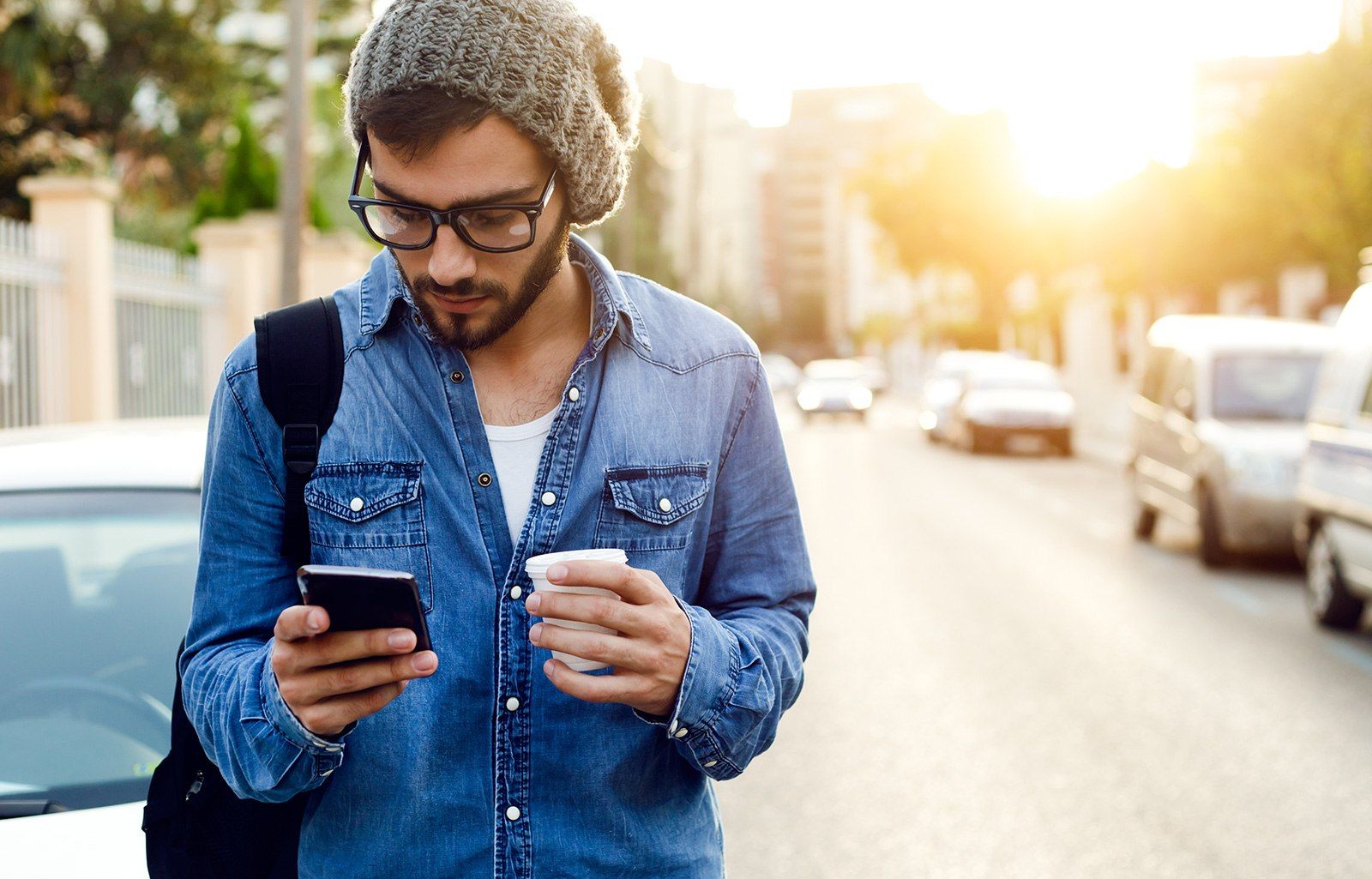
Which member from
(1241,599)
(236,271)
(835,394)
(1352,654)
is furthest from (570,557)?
(835,394)

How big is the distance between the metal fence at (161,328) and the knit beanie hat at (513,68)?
396 inches

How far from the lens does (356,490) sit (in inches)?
67.7

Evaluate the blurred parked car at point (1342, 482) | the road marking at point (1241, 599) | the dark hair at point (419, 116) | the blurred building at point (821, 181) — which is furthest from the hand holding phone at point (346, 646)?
the blurred building at point (821, 181)

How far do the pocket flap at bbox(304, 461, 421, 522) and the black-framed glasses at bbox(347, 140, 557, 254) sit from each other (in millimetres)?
272

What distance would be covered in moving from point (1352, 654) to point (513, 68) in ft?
23.9

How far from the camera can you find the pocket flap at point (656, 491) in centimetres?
180

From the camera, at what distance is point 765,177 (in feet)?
561

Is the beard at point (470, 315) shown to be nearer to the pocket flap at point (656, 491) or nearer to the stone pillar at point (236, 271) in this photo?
the pocket flap at point (656, 491)

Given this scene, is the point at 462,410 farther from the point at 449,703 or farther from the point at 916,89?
the point at 916,89

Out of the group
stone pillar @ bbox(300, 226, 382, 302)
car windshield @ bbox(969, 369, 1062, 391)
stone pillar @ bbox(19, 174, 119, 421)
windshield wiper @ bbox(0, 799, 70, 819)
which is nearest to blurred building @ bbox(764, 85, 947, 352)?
car windshield @ bbox(969, 369, 1062, 391)

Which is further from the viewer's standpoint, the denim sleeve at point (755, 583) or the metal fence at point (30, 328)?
the metal fence at point (30, 328)

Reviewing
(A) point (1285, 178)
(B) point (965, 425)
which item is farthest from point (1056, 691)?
(B) point (965, 425)

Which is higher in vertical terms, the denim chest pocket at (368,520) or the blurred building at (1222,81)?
the blurred building at (1222,81)

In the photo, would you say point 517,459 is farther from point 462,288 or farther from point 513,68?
point 513,68
